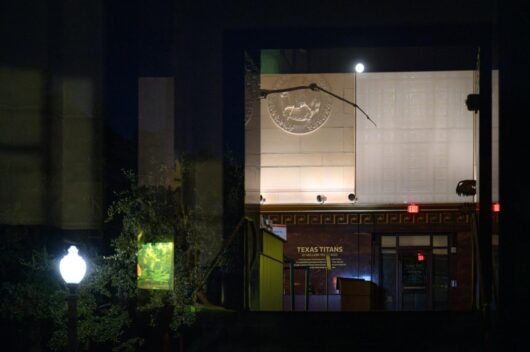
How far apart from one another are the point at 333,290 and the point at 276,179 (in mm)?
2746

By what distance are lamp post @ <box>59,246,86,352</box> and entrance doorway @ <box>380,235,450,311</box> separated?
14.4 meters

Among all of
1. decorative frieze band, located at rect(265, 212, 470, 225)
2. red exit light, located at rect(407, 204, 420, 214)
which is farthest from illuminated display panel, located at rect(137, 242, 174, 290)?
red exit light, located at rect(407, 204, 420, 214)

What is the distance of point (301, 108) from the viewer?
23203 millimetres

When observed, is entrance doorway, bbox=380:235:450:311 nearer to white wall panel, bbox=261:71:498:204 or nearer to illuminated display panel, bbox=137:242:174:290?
white wall panel, bbox=261:71:498:204

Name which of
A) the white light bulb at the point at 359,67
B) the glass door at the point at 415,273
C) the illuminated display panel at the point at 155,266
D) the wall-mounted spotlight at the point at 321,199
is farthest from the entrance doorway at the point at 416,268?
the illuminated display panel at the point at 155,266

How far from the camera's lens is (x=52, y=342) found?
35.5 ft

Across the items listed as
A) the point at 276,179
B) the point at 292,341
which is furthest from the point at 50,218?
the point at 276,179

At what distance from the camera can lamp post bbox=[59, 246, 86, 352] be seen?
30.3ft

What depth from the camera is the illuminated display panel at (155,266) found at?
11.6 metres

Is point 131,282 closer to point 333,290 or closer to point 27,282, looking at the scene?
point 27,282

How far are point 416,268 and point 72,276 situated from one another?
15106mm

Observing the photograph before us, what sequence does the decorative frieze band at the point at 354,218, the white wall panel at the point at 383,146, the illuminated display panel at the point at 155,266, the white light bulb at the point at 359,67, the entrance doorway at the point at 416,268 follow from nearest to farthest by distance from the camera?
the illuminated display panel at the point at 155,266 → the white light bulb at the point at 359,67 → the white wall panel at the point at 383,146 → the decorative frieze band at the point at 354,218 → the entrance doorway at the point at 416,268

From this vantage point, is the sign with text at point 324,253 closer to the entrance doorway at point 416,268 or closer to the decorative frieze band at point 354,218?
the decorative frieze band at point 354,218

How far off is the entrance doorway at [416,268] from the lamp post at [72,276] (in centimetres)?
1444
